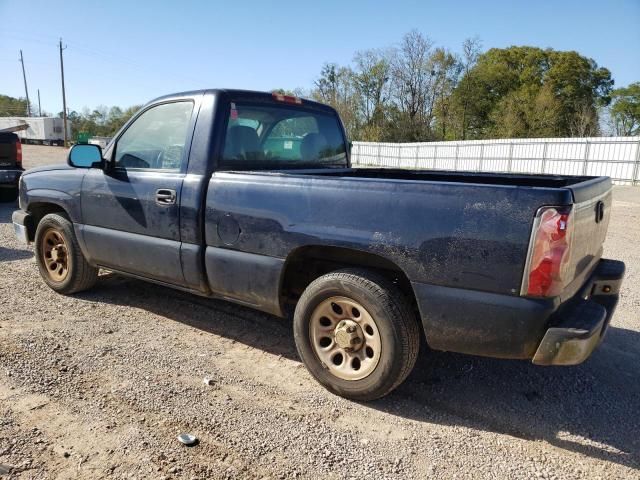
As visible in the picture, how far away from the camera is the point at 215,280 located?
3590 mm

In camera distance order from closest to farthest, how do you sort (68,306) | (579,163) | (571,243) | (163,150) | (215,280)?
1. (571,243)
2. (215,280)
3. (163,150)
4. (68,306)
5. (579,163)

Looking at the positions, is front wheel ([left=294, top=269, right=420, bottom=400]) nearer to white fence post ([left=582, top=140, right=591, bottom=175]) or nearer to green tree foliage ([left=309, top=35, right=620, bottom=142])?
white fence post ([left=582, top=140, right=591, bottom=175])

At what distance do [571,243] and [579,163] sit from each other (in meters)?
25.7

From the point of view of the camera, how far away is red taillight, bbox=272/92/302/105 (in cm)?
429

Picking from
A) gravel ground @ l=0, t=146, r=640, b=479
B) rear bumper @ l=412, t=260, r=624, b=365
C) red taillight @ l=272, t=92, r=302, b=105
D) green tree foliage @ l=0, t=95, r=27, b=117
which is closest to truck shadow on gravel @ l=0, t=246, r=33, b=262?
gravel ground @ l=0, t=146, r=640, b=479

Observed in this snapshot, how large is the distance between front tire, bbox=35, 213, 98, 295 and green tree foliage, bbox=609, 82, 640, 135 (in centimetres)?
4987

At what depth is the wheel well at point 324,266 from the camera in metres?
3.04

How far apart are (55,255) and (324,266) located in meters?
3.05

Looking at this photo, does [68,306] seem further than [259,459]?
Yes

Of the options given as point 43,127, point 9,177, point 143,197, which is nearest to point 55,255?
point 143,197

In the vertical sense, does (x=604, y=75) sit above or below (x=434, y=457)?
above

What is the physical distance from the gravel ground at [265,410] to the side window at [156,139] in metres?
1.38

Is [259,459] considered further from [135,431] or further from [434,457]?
[434,457]

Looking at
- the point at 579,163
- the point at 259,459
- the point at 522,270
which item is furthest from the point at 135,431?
the point at 579,163
